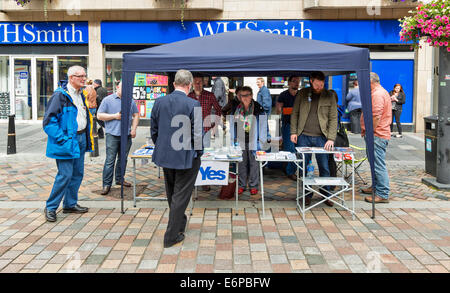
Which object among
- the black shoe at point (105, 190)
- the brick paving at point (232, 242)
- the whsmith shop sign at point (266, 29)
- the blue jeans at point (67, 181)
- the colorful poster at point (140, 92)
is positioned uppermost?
the whsmith shop sign at point (266, 29)

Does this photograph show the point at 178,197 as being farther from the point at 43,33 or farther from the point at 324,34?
the point at 43,33

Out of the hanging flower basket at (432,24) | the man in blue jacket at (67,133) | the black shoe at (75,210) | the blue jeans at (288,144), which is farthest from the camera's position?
the blue jeans at (288,144)

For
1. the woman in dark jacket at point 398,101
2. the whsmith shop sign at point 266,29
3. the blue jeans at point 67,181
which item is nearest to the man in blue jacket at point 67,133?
the blue jeans at point 67,181

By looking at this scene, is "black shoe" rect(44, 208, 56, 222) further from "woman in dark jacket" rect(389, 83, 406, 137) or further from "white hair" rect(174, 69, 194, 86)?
"woman in dark jacket" rect(389, 83, 406, 137)

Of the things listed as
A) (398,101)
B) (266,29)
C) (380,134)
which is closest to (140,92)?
(266,29)

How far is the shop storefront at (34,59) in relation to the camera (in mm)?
15305

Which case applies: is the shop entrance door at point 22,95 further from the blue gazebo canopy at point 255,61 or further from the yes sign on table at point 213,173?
the yes sign on table at point 213,173

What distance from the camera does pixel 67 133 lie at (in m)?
5.35

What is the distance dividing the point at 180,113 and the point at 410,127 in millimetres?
12248

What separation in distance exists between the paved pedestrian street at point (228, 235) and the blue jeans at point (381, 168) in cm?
25

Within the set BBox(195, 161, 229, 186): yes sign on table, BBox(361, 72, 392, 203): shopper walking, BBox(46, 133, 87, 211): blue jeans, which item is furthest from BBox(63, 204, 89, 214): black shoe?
BBox(361, 72, 392, 203): shopper walking

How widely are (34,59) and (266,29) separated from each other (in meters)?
8.59

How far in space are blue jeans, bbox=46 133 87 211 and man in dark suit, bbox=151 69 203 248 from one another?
4.78 ft

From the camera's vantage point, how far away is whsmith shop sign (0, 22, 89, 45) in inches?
599
